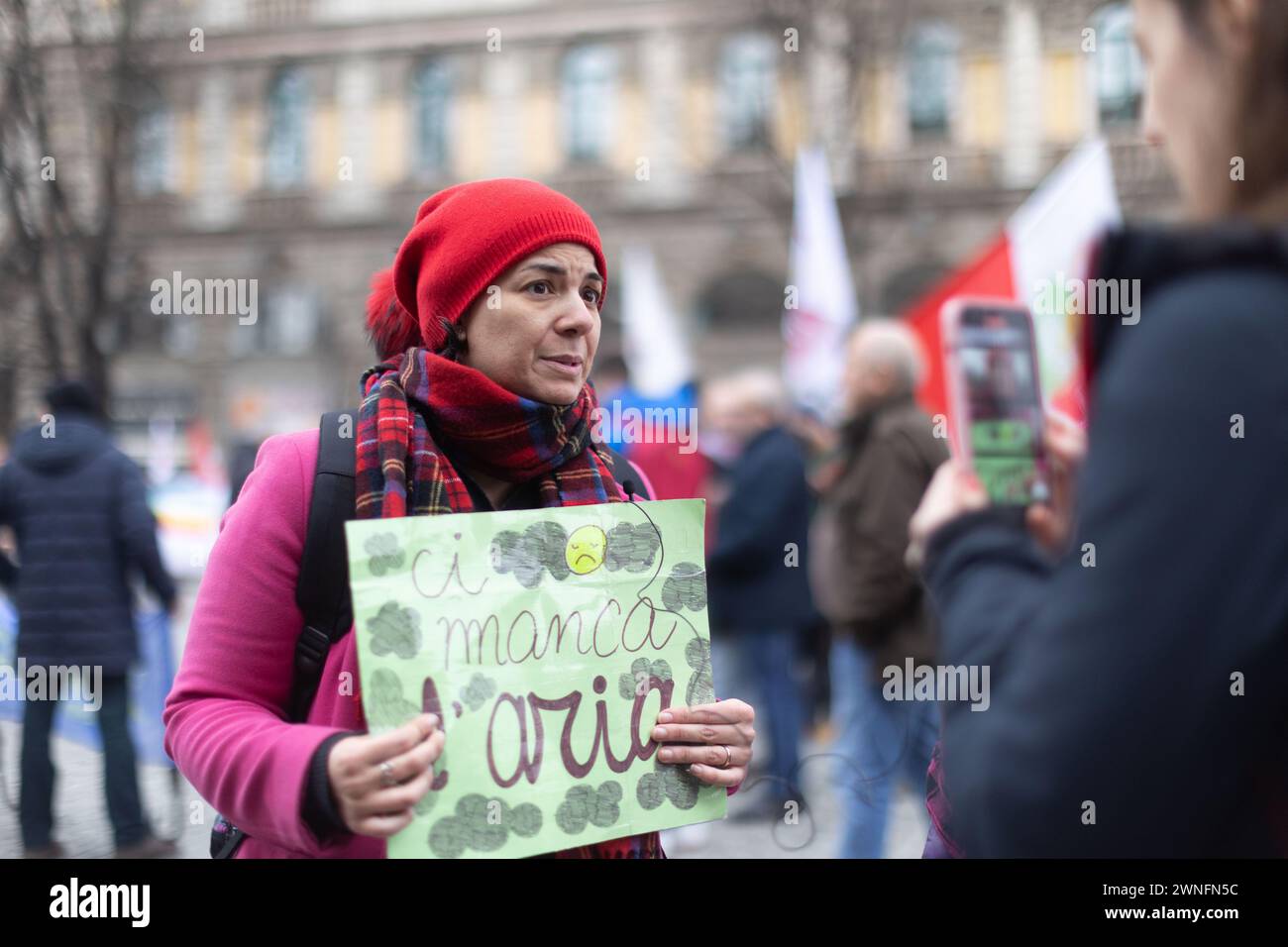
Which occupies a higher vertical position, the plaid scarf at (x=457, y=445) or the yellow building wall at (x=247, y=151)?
the yellow building wall at (x=247, y=151)

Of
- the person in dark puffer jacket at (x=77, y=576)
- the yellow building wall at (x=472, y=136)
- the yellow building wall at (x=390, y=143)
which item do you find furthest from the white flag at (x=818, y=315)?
the yellow building wall at (x=390, y=143)

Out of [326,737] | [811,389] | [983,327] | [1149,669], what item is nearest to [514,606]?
[326,737]

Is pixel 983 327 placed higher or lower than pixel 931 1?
lower

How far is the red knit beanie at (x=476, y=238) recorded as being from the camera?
1.94m

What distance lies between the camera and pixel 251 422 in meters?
25.5

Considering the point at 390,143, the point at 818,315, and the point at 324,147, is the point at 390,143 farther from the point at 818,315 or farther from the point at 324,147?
the point at 818,315

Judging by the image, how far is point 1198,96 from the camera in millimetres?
1104

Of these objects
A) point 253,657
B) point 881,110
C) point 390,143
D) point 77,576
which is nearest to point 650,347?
point 77,576

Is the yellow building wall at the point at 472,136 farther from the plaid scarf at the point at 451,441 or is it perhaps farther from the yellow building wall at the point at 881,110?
the plaid scarf at the point at 451,441

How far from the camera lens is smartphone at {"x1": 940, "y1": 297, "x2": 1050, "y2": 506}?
4.33 feet

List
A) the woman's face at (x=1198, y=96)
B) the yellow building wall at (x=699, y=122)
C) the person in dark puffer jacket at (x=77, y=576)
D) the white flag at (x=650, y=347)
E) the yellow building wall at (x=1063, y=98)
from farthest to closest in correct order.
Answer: the yellow building wall at (x=699, y=122) → the yellow building wall at (x=1063, y=98) → the white flag at (x=650, y=347) → the person in dark puffer jacket at (x=77, y=576) → the woman's face at (x=1198, y=96)

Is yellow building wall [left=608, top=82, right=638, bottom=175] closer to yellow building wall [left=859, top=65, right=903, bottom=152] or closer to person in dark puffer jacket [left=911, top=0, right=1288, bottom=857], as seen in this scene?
yellow building wall [left=859, top=65, right=903, bottom=152]

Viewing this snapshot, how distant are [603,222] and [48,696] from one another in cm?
1952

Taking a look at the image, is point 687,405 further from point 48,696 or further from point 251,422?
point 251,422
